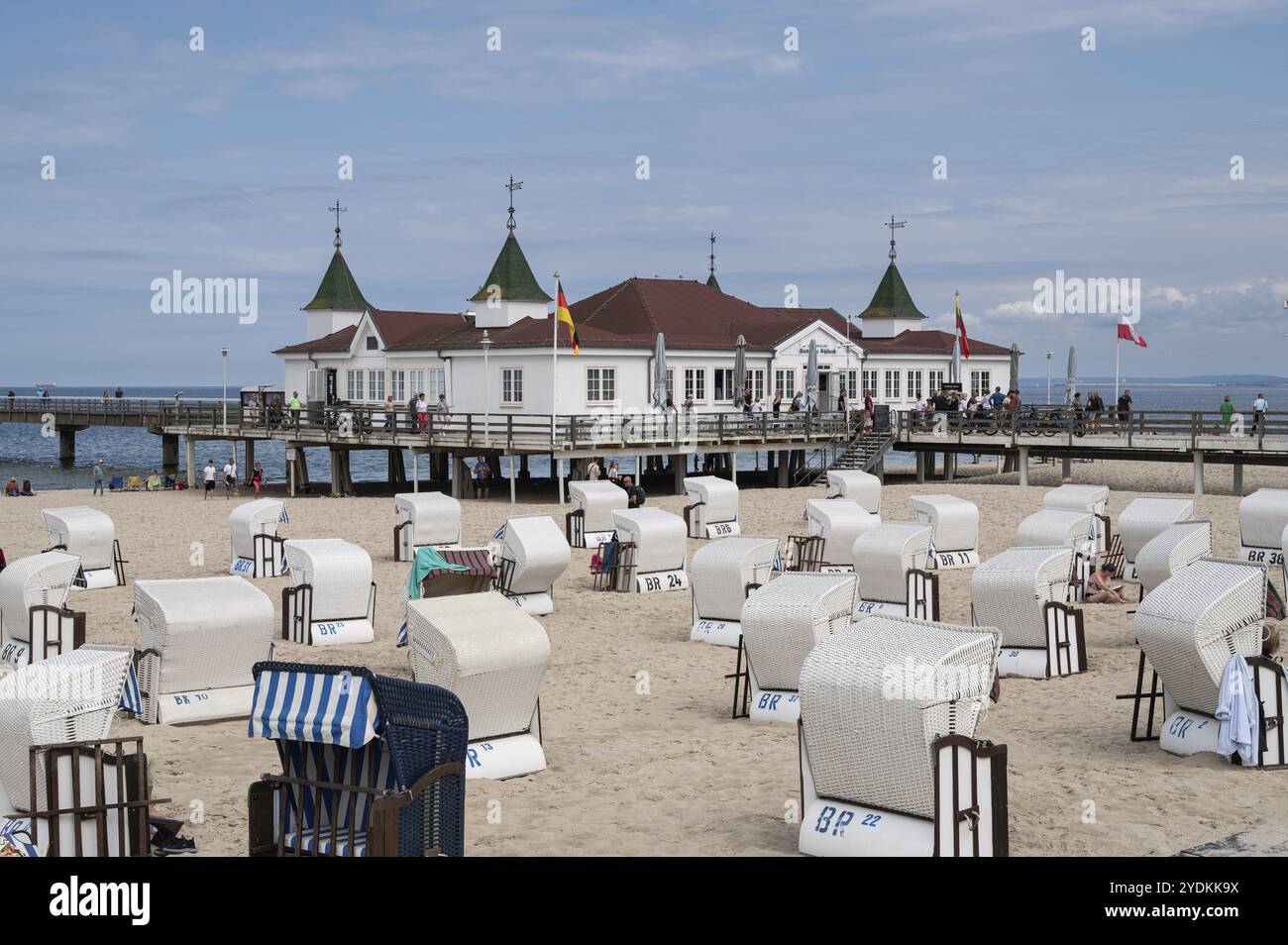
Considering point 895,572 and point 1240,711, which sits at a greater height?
point 895,572

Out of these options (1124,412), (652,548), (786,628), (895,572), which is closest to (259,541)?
(652,548)

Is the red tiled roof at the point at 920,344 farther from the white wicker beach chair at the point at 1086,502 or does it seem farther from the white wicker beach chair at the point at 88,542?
the white wicker beach chair at the point at 88,542

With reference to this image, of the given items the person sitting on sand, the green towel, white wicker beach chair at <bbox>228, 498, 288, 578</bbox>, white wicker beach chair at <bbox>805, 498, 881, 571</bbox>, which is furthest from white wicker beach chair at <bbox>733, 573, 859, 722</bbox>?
white wicker beach chair at <bbox>228, 498, 288, 578</bbox>

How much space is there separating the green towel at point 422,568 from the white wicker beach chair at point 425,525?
23.6 feet

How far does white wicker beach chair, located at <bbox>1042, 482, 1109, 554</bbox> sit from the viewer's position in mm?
22031

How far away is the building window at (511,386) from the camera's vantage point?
37125 millimetres

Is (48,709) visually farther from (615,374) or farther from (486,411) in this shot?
(615,374)

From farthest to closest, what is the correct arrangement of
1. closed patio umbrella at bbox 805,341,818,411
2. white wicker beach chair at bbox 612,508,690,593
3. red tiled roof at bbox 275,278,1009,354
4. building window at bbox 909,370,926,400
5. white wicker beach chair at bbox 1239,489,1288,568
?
building window at bbox 909,370,926,400
closed patio umbrella at bbox 805,341,818,411
red tiled roof at bbox 275,278,1009,354
white wicker beach chair at bbox 612,508,690,593
white wicker beach chair at bbox 1239,489,1288,568

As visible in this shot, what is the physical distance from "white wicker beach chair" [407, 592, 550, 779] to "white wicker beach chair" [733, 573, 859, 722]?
2.29 metres

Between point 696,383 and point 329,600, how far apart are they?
23825 mm

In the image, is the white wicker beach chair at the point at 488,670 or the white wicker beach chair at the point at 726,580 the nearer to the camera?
the white wicker beach chair at the point at 488,670

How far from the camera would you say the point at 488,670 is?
10.4m

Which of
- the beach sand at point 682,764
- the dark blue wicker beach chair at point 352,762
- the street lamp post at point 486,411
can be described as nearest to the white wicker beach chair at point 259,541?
the beach sand at point 682,764

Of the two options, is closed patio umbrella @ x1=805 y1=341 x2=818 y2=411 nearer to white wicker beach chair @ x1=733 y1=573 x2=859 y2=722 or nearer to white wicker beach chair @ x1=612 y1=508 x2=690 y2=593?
white wicker beach chair @ x1=612 y1=508 x2=690 y2=593
